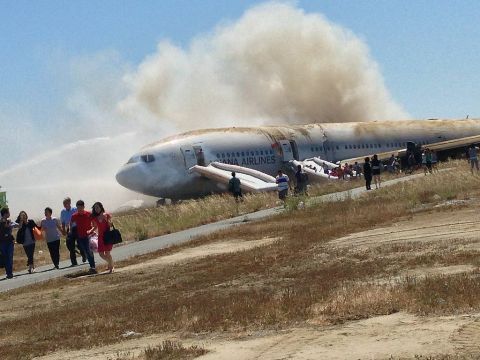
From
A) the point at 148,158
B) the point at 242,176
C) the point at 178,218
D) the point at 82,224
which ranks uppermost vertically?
the point at 148,158

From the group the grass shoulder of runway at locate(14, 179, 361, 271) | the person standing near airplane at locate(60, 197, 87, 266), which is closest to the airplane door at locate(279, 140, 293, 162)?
the grass shoulder of runway at locate(14, 179, 361, 271)

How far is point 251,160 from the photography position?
54.4 metres

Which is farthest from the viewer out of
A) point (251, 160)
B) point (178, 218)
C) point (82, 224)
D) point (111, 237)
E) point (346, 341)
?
point (251, 160)

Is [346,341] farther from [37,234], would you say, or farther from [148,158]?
[148,158]

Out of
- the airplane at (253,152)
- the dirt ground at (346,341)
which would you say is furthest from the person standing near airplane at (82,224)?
the airplane at (253,152)

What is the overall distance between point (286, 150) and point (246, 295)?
42886mm

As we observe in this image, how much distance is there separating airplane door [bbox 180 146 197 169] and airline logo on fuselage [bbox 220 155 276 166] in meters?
1.98

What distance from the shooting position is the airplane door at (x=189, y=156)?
167 feet

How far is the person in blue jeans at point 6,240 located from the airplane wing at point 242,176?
23304 millimetres

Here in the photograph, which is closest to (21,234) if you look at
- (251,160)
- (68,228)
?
(68,228)

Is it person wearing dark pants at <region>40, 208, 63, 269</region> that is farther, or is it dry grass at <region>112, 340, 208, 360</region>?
person wearing dark pants at <region>40, 208, 63, 269</region>

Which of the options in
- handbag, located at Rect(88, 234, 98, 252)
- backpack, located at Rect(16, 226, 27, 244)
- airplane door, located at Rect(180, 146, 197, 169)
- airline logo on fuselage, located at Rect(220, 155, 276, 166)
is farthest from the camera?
airline logo on fuselage, located at Rect(220, 155, 276, 166)

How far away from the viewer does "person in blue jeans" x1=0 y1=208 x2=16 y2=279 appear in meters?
24.9

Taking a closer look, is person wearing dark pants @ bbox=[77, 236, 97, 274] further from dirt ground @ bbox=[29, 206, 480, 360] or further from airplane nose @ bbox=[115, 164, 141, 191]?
airplane nose @ bbox=[115, 164, 141, 191]
